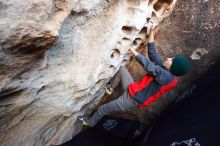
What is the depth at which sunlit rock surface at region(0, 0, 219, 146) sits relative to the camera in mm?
1392

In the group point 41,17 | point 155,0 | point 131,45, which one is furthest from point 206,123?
point 41,17

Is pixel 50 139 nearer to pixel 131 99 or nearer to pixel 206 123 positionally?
pixel 131 99

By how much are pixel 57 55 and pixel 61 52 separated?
3cm

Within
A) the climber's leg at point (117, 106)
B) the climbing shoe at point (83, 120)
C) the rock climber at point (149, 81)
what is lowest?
the climbing shoe at point (83, 120)

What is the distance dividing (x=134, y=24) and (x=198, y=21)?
0.73 meters

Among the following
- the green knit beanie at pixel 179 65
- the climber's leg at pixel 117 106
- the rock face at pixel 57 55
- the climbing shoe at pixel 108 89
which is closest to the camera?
the rock face at pixel 57 55

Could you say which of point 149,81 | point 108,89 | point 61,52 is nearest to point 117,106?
point 108,89

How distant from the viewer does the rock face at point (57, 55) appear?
138 cm

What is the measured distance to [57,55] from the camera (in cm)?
179

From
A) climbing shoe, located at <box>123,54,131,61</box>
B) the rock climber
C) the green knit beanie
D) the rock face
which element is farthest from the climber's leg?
the green knit beanie

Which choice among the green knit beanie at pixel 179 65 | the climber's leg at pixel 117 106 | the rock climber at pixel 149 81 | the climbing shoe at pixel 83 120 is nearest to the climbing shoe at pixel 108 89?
the rock climber at pixel 149 81

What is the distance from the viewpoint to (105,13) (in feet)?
6.31

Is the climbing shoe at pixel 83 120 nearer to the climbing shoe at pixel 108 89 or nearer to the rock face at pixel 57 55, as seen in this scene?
the rock face at pixel 57 55

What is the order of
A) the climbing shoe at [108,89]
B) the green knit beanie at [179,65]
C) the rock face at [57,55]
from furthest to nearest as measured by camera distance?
the climbing shoe at [108,89] < the green knit beanie at [179,65] < the rock face at [57,55]
